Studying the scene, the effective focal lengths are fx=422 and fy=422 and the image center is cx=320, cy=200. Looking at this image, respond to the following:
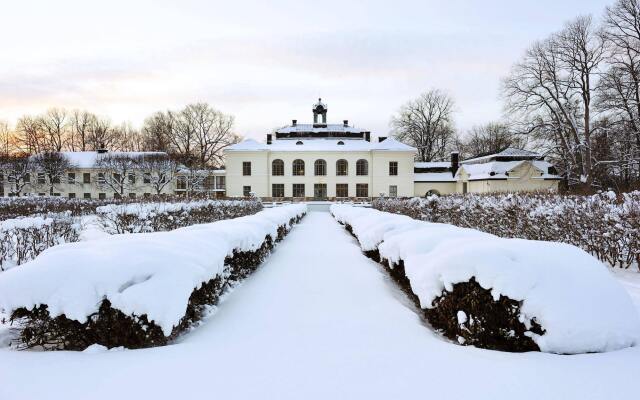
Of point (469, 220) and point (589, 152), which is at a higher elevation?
point (589, 152)

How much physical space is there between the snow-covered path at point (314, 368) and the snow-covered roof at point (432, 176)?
1948 inches

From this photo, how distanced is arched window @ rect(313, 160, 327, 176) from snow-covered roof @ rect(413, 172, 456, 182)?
37.6 ft

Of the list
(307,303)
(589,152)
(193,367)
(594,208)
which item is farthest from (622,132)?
(193,367)

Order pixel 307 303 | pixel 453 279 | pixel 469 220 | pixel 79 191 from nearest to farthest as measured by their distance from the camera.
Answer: pixel 453 279
pixel 307 303
pixel 469 220
pixel 79 191

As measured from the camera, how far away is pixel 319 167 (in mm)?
54156

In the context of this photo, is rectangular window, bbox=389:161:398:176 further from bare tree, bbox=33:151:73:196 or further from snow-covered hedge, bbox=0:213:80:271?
snow-covered hedge, bbox=0:213:80:271

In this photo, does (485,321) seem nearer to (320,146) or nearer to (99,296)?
(99,296)

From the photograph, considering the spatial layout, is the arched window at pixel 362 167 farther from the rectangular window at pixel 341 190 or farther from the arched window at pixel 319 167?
the arched window at pixel 319 167

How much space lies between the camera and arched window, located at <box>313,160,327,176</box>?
5394cm

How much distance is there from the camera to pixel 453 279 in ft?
14.4

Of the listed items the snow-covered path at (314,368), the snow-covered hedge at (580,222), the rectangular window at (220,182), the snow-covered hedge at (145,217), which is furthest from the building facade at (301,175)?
the snow-covered path at (314,368)

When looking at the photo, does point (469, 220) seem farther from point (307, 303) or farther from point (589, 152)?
point (589, 152)

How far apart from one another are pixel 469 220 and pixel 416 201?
264 inches

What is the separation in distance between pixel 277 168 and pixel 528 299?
50803 mm
